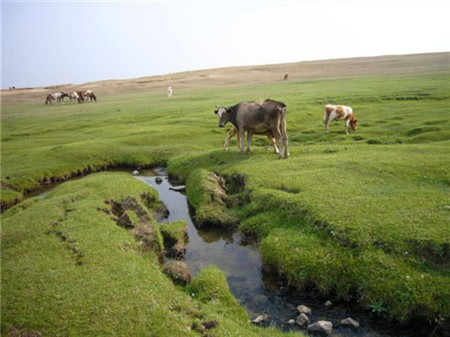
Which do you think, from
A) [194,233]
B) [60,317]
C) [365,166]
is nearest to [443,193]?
[365,166]

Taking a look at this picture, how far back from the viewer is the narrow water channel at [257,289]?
8.81 metres

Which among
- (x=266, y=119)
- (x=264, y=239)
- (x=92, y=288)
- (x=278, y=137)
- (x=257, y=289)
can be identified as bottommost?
Answer: (x=257, y=289)

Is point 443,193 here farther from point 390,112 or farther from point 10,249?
point 390,112

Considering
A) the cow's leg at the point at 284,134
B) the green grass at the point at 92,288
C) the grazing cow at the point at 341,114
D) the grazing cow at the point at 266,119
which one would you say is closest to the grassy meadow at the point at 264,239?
the green grass at the point at 92,288

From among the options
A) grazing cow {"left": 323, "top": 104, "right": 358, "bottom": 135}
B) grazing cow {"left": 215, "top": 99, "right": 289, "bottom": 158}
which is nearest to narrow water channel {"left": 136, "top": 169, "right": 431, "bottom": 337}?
grazing cow {"left": 215, "top": 99, "right": 289, "bottom": 158}

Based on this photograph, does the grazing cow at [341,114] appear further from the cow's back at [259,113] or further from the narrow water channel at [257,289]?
the narrow water channel at [257,289]

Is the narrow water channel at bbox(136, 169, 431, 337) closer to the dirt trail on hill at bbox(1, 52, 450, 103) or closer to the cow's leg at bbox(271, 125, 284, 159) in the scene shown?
the cow's leg at bbox(271, 125, 284, 159)

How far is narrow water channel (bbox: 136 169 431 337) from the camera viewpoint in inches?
347

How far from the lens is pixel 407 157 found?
57.6 feet

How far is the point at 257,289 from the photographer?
1065 cm

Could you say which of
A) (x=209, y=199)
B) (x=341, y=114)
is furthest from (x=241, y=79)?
(x=209, y=199)

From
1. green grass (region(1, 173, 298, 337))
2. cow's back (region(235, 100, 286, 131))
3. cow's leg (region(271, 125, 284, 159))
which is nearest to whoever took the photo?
green grass (region(1, 173, 298, 337))

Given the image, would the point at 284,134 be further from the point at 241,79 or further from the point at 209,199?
the point at 241,79

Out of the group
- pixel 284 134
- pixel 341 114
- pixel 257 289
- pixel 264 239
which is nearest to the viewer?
pixel 257 289
